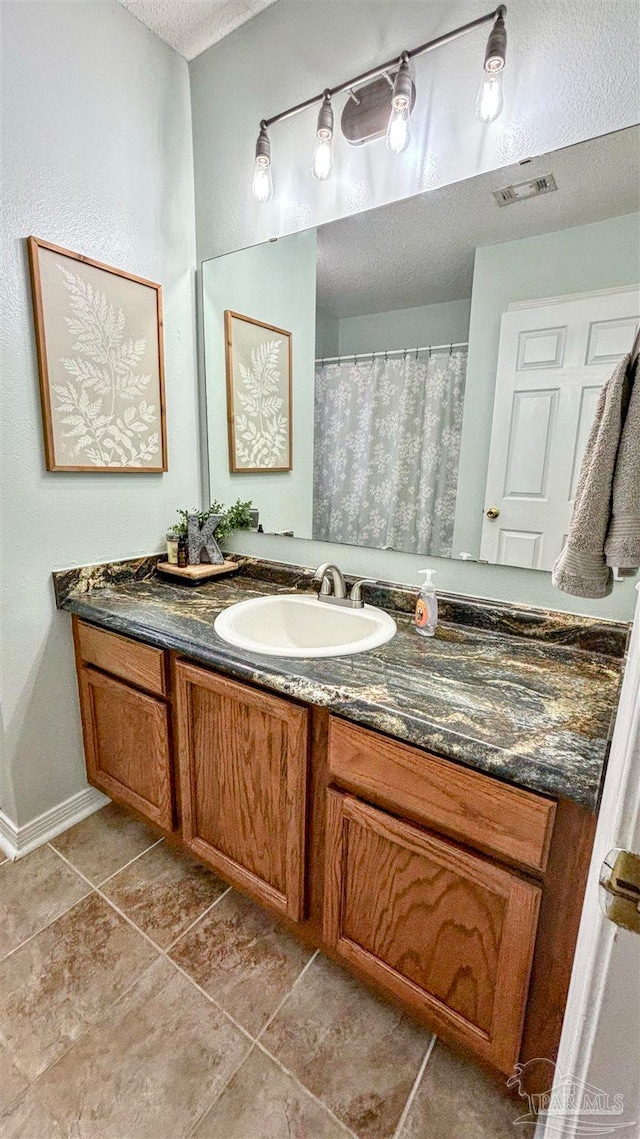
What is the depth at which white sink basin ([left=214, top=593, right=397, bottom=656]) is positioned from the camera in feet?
4.21

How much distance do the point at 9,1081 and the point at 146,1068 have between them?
0.88ft

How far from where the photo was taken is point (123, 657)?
1.35 metres

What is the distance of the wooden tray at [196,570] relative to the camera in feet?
5.31

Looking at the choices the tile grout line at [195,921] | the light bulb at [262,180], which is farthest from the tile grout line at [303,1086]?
the light bulb at [262,180]

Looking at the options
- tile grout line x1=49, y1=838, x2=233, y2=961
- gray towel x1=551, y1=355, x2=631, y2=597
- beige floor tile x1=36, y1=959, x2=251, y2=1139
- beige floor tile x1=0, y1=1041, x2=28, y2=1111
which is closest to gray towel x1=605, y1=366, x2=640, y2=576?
gray towel x1=551, y1=355, x2=631, y2=597

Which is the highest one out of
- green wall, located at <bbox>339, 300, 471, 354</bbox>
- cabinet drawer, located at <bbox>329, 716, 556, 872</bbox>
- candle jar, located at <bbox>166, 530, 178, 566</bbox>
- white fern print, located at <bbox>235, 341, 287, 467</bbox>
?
green wall, located at <bbox>339, 300, 471, 354</bbox>

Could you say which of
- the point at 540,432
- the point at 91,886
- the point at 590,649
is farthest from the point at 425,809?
the point at 91,886

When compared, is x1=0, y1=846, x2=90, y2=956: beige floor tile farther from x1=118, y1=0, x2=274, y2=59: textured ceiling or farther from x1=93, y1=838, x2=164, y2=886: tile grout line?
x1=118, y1=0, x2=274, y2=59: textured ceiling

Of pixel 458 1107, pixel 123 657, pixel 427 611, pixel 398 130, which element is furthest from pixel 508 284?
pixel 458 1107

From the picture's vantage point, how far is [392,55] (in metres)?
1.19

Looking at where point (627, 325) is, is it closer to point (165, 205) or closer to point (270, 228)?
point (270, 228)

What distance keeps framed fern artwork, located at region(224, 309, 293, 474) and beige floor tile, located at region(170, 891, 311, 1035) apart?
53.8 inches

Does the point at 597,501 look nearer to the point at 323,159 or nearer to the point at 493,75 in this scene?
the point at 493,75

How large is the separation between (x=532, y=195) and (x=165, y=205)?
118 centimetres
